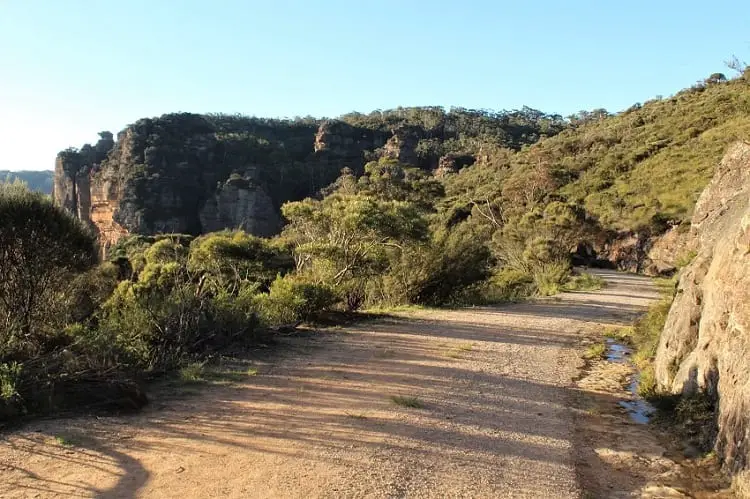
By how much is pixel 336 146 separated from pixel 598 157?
49.7 meters

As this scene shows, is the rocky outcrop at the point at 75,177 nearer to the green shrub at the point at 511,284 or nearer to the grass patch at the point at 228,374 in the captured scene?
the green shrub at the point at 511,284

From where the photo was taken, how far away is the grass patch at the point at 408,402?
20.5 ft

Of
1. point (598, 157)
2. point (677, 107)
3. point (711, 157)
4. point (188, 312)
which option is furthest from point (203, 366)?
point (677, 107)

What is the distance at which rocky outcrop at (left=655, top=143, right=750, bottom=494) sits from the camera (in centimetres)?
460

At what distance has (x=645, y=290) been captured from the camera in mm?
24016

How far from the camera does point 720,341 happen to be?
17.9ft

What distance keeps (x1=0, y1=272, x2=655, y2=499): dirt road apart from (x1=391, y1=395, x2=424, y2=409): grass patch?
0.04 meters

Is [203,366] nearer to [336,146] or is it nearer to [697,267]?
[697,267]

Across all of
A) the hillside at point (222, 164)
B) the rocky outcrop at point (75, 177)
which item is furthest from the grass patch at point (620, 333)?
the rocky outcrop at point (75, 177)

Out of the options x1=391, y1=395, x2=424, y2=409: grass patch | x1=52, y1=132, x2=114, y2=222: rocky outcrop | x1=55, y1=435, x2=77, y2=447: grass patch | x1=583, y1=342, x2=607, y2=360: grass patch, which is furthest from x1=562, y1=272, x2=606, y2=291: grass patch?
x1=52, y1=132, x2=114, y2=222: rocky outcrop

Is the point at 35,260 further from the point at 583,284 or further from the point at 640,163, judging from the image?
the point at 640,163

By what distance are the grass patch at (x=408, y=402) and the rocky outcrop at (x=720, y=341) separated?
2.91m

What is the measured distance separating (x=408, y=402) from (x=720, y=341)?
3.25 metres

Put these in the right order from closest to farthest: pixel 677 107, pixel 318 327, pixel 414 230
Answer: pixel 318 327 < pixel 414 230 < pixel 677 107
